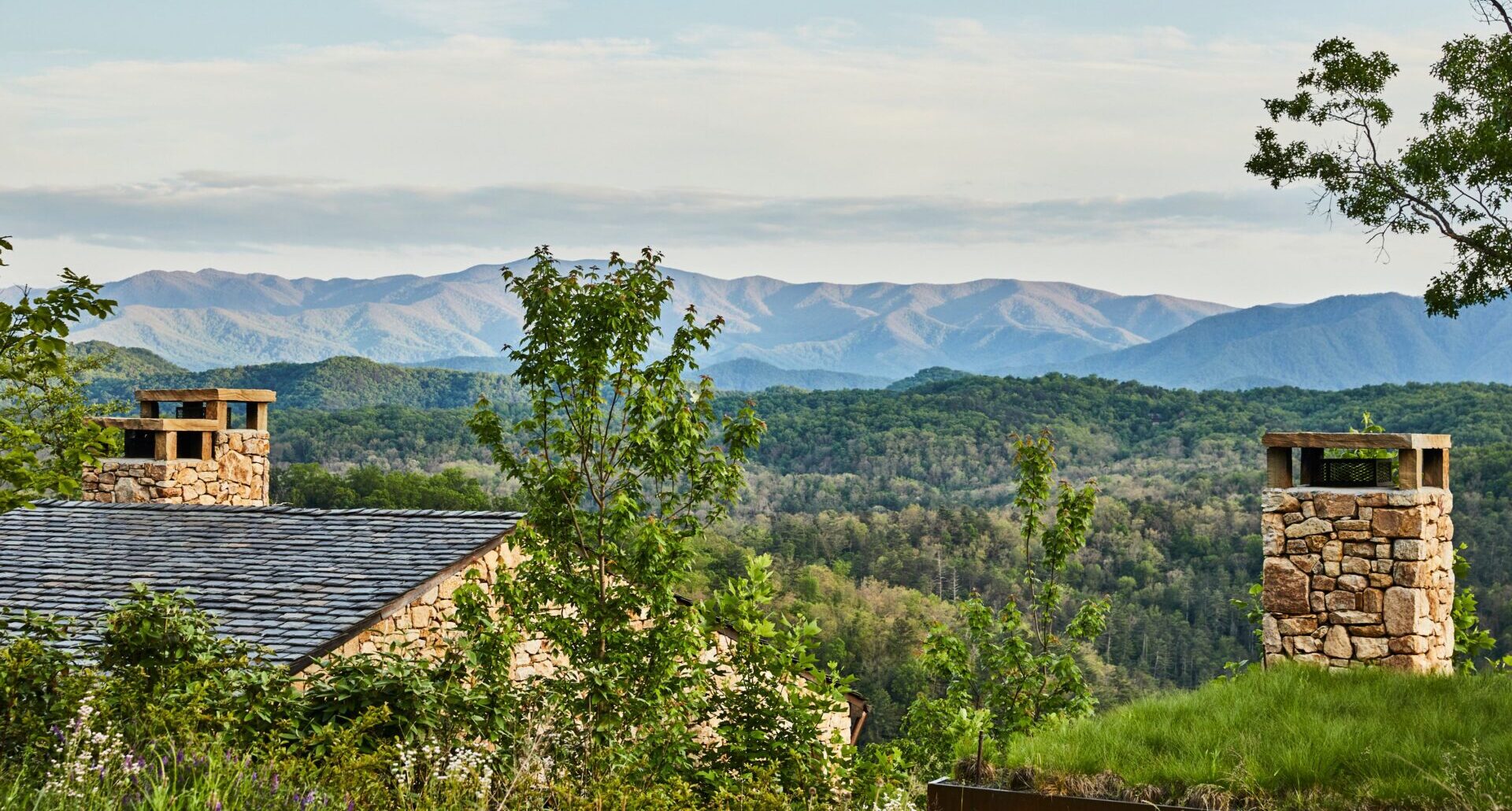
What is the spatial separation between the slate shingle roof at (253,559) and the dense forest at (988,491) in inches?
391

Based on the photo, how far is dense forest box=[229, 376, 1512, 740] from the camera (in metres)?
37.8

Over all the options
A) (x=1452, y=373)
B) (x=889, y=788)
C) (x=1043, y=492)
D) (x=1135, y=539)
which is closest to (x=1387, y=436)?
(x=1043, y=492)

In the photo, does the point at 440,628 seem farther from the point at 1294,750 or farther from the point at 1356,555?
the point at 1356,555

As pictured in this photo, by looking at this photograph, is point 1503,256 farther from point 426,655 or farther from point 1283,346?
point 1283,346

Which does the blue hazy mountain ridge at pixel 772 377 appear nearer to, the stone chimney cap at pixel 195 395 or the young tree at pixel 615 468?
the stone chimney cap at pixel 195 395

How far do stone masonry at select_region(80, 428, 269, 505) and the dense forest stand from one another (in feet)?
29.3

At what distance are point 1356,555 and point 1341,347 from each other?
570 feet

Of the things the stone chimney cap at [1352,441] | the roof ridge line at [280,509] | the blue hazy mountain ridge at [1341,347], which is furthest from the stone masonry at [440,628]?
the blue hazy mountain ridge at [1341,347]

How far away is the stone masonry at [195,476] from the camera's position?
14.1 meters

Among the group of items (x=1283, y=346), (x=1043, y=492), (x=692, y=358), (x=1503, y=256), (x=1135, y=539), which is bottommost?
(x=1135, y=539)

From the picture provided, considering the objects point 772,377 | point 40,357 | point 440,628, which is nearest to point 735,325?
point 772,377

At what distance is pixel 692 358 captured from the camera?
27.9 ft

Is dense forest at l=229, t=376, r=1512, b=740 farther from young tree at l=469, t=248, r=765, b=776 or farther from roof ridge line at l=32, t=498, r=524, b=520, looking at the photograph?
young tree at l=469, t=248, r=765, b=776

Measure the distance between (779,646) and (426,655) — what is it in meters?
2.90
